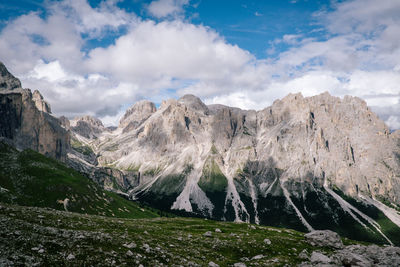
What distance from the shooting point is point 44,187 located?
132 m

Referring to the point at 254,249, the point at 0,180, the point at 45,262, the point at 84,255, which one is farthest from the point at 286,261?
the point at 0,180

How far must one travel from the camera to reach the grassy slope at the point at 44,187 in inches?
4818

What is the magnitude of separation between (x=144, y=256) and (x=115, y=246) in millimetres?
3532

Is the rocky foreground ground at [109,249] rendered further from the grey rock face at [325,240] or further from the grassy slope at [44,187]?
the grassy slope at [44,187]

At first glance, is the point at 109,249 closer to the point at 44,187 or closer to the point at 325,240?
the point at 325,240

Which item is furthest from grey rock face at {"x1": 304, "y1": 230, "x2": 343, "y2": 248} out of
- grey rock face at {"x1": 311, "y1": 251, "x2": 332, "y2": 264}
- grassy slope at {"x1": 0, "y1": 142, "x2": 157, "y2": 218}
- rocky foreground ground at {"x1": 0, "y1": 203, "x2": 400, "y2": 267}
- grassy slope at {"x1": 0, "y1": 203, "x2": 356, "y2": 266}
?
Answer: grassy slope at {"x1": 0, "y1": 142, "x2": 157, "y2": 218}

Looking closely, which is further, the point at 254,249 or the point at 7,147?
the point at 7,147

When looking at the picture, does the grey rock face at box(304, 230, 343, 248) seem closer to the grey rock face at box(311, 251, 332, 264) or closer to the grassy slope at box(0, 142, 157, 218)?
the grey rock face at box(311, 251, 332, 264)

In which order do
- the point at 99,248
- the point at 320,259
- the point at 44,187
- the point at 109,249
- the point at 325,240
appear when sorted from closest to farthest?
the point at 99,248, the point at 109,249, the point at 320,259, the point at 325,240, the point at 44,187

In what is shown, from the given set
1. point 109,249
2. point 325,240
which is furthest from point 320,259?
point 109,249

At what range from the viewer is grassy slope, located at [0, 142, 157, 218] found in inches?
4818

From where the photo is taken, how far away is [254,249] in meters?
43.7

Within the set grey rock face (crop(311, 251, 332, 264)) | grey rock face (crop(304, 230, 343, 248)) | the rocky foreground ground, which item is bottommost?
grey rock face (crop(304, 230, 343, 248))

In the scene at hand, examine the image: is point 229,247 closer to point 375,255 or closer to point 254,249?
point 254,249
